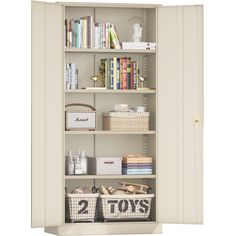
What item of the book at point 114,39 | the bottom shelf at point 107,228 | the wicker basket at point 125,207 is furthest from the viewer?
the book at point 114,39

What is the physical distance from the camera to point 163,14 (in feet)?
23.4

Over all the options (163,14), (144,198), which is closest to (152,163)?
(144,198)

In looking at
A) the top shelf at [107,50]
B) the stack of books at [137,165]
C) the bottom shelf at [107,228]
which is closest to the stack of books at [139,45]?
the top shelf at [107,50]

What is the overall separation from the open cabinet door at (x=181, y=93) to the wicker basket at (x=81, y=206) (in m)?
0.59

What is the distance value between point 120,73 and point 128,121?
1.42 feet

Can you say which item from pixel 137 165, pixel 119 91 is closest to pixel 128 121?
pixel 119 91

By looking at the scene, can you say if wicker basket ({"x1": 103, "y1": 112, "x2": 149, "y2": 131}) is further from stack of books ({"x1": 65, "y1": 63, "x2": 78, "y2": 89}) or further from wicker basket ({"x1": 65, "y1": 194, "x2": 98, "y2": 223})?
wicker basket ({"x1": 65, "y1": 194, "x2": 98, "y2": 223})

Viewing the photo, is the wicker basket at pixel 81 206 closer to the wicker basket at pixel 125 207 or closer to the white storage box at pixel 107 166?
the wicker basket at pixel 125 207

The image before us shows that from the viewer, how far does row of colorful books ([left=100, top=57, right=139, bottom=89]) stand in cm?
726

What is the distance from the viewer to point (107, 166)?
7199 mm

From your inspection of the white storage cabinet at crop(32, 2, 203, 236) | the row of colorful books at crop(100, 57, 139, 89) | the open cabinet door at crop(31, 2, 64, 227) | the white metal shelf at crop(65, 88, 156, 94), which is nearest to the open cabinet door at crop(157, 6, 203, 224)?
the white storage cabinet at crop(32, 2, 203, 236)

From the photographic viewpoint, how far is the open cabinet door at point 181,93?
7.12m

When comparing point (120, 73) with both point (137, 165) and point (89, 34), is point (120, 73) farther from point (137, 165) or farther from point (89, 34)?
point (137, 165)

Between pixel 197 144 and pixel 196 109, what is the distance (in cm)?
30
